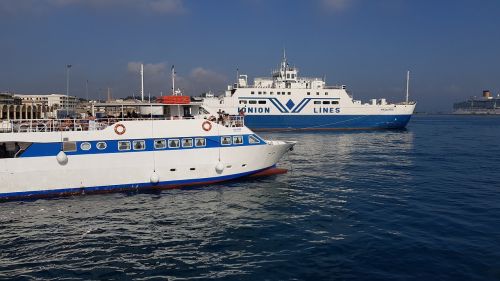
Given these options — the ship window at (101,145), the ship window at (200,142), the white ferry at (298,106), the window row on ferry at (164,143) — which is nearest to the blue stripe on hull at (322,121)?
the white ferry at (298,106)

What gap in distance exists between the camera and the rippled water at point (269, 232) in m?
11.0

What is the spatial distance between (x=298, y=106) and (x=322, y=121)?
5.53 metres

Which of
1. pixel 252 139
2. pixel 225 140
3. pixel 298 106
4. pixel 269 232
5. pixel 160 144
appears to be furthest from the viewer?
pixel 298 106

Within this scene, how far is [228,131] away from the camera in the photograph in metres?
22.2

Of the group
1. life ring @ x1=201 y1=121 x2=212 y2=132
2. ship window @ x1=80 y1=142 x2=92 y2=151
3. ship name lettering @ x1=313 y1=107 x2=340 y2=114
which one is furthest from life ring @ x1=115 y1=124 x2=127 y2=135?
ship name lettering @ x1=313 y1=107 x2=340 y2=114

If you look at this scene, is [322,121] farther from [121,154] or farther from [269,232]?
[269,232]

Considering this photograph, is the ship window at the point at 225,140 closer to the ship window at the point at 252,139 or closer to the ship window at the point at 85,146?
the ship window at the point at 252,139

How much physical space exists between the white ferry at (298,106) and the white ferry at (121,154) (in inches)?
1741

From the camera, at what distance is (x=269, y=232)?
14172mm

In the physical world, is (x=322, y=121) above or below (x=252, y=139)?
above

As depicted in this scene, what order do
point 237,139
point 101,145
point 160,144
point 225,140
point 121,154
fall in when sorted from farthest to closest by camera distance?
point 237,139 < point 225,140 < point 160,144 < point 121,154 < point 101,145

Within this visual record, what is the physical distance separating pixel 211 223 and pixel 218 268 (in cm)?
433

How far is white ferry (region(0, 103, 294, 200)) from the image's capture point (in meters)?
19.1

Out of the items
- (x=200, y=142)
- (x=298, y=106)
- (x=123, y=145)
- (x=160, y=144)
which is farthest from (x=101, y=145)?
(x=298, y=106)
